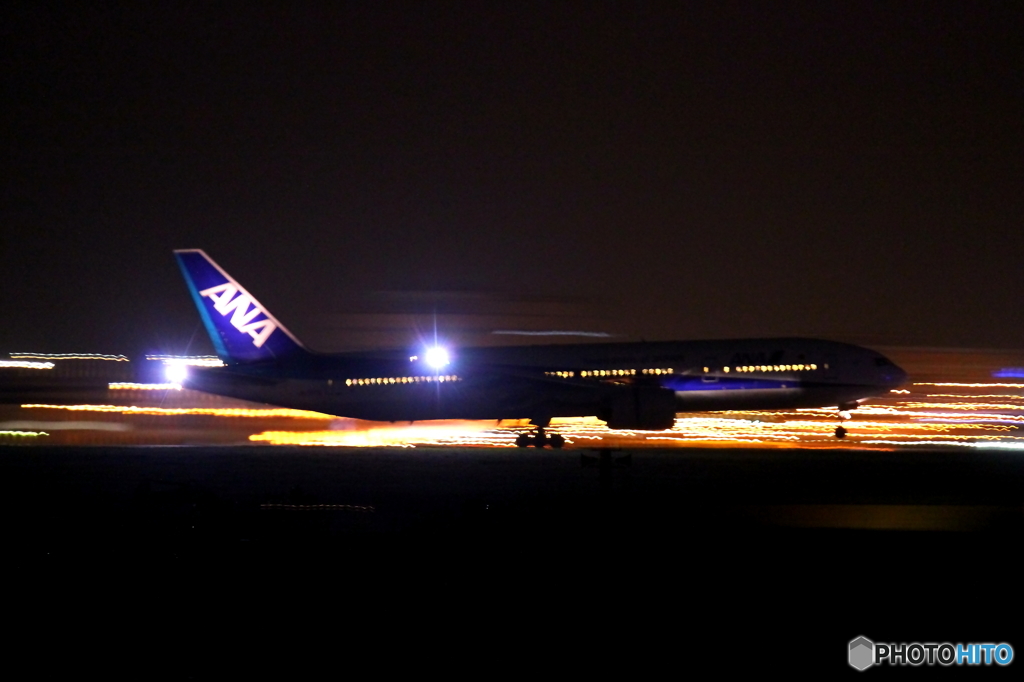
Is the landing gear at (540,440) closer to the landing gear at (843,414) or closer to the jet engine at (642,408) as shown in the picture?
the jet engine at (642,408)

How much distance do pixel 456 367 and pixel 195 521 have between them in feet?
78.6

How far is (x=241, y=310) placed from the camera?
41.8 m

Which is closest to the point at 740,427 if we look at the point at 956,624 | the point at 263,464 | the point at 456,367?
the point at 456,367

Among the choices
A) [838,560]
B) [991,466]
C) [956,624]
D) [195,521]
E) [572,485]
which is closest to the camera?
[956,624]

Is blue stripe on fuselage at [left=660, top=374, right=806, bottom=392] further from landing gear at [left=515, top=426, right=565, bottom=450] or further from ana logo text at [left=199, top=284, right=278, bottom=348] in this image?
ana logo text at [left=199, top=284, right=278, bottom=348]

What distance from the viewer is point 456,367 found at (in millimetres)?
40438

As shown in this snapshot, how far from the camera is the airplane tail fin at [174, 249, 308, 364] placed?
41.5 m

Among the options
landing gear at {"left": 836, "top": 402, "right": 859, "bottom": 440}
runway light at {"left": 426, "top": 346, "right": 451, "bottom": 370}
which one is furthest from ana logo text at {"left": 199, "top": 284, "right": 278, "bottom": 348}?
landing gear at {"left": 836, "top": 402, "right": 859, "bottom": 440}

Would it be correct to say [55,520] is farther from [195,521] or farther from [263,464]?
[263,464]

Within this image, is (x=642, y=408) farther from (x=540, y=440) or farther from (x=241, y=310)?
(x=241, y=310)

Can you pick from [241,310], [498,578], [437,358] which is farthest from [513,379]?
[498,578]

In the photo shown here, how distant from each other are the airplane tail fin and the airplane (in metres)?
0.06

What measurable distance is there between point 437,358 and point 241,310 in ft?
27.2

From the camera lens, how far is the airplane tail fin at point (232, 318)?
41500mm
